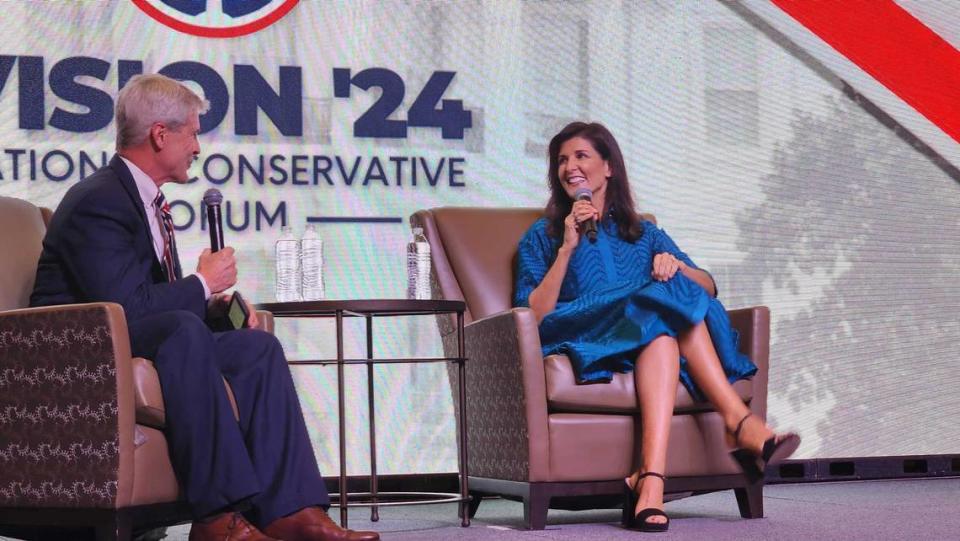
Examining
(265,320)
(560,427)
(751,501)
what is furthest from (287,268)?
(751,501)

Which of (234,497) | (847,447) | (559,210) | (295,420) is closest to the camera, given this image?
(234,497)

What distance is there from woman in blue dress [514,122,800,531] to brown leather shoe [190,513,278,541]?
1.03 metres

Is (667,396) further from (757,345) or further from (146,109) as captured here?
(146,109)

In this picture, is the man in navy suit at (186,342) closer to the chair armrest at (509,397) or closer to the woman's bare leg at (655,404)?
the chair armrest at (509,397)

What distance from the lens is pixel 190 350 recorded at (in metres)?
2.50

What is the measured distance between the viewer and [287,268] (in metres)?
3.96

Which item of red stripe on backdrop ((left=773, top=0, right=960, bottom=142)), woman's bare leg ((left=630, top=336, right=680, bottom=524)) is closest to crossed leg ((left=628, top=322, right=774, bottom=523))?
woman's bare leg ((left=630, top=336, right=680, bottom=524))

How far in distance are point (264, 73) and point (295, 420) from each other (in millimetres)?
1977

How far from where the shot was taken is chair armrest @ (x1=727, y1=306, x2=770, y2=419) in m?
3.42

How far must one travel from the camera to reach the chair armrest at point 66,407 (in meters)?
2.40

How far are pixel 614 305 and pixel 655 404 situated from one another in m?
0.32

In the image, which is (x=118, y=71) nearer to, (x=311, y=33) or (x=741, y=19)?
(x=311, y=33)

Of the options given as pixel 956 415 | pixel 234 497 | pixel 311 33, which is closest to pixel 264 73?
pixel 311 33

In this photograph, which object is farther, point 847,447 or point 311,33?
point 847,447
